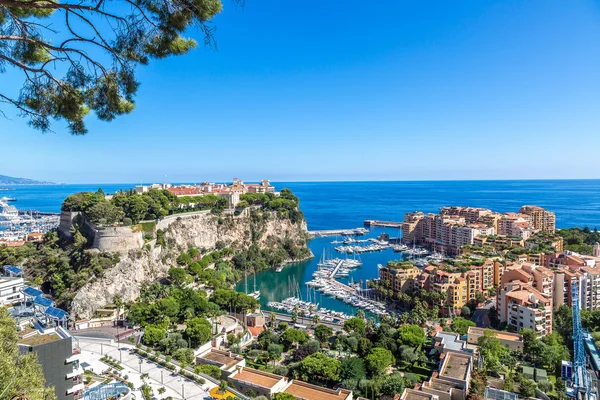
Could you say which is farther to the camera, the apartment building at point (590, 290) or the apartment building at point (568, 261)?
the apartment building at point (568, 261)

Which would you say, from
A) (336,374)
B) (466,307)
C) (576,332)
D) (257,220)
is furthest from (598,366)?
(257,220)

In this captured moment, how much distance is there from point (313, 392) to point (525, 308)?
10.9 metres

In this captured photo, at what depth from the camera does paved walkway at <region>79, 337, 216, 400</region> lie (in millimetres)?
10469

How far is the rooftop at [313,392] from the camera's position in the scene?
10754 mm

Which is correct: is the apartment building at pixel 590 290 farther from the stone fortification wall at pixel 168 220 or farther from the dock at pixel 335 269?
the stone fortification wall at pixel 168 220

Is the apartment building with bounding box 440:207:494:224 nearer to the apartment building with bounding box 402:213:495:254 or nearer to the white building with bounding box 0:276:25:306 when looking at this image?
the apartment building with bounding box 402:213:495:254

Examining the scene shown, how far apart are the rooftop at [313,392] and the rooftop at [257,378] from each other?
22.2 inches

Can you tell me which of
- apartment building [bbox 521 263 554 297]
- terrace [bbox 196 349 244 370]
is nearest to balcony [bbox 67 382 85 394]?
terrace [bbox 196 349 244 370]

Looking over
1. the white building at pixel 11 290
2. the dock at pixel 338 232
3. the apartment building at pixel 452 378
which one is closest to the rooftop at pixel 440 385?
the apartment building at pixel 452 378

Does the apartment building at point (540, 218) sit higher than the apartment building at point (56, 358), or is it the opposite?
the apartment building at point (56, 358)

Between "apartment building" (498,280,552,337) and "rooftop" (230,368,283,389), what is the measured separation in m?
11.5

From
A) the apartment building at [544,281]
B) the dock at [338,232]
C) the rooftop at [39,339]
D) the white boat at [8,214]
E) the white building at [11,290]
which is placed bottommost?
the dock at [338,232]

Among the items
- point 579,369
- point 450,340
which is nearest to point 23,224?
point 450,340

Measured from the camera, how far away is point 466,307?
802 inches
